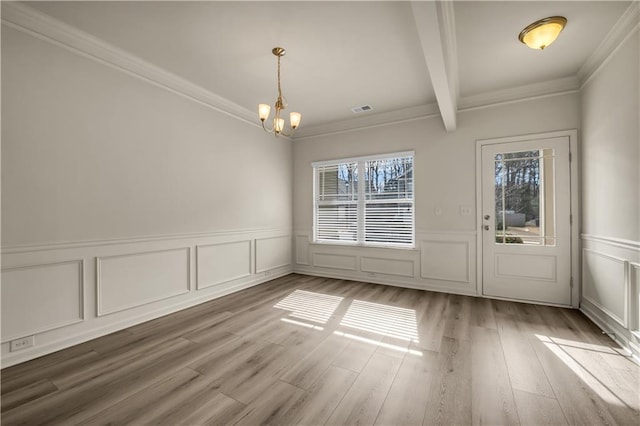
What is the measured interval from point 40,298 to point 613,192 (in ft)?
17.7

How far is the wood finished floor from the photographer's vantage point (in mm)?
1696

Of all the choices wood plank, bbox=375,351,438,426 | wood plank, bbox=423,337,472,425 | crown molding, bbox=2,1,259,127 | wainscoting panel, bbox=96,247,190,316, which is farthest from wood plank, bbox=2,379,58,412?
crown molding, bbox=2,1,259,127

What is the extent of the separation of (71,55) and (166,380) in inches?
119

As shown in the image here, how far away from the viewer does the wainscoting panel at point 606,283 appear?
8.48 ft

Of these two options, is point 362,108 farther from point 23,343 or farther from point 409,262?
point 23,343

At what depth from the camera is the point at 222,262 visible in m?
4.09

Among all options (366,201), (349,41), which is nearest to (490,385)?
(349,41)

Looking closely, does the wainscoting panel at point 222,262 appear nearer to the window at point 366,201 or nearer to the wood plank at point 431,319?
the window at point 366,201

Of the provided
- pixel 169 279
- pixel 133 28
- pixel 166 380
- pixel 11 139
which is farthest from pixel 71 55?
pixel 166 380

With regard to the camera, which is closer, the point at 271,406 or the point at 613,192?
the point at 271,406

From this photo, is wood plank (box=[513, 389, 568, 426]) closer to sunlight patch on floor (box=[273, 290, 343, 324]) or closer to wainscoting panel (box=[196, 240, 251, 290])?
sunlight patch on floor (box=[273, 290, 343, 324])

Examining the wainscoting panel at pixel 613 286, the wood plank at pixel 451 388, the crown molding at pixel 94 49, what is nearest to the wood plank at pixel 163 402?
the wood plank at pixel 451 388

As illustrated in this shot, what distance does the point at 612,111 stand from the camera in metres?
2.73

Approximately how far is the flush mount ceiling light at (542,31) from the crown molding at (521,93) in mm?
1292
